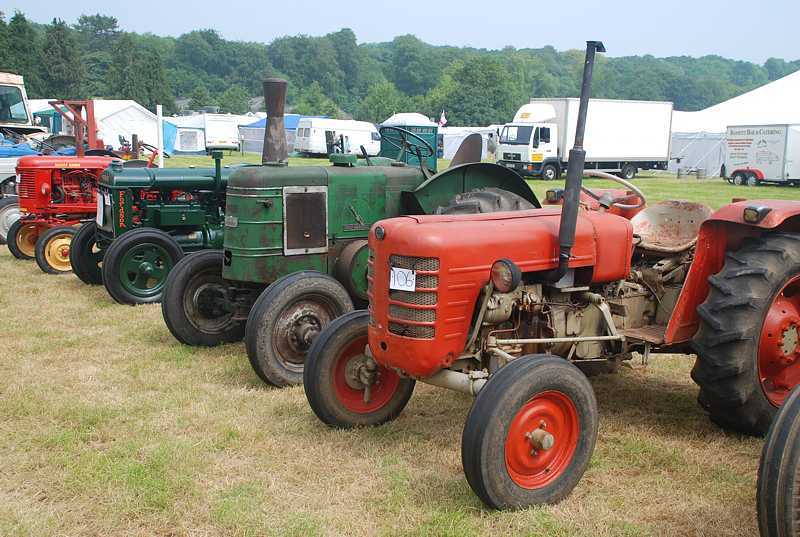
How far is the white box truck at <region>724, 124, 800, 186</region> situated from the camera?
23859 mm

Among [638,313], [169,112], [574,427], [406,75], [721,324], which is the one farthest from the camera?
[406,75]

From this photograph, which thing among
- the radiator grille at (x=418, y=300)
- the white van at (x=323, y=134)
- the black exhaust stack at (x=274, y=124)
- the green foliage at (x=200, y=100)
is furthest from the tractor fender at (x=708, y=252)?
the green foliage at (x=200, y=100)

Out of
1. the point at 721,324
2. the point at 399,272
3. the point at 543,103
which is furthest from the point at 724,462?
the point at 543,103

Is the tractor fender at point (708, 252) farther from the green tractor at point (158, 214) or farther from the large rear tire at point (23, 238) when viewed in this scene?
the large rear tire at point (23, 238)

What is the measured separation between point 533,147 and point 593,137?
94.1 inches

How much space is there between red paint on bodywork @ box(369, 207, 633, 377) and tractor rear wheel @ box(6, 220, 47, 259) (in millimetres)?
7830

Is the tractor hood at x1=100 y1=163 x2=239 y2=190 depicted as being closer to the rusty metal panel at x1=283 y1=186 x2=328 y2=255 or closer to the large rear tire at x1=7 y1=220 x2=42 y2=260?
the rusty metal panel at x1=283 y1=186 x2=328 y2=255

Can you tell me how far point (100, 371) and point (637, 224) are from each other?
374cm

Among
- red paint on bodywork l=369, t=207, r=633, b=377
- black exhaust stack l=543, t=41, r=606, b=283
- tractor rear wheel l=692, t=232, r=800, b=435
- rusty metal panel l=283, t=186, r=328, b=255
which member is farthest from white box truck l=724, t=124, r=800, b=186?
black exhaust stack l=543, t=41, r=606, b=283

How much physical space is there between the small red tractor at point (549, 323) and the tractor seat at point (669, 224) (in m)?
0.03

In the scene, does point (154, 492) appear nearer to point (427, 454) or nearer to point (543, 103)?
point (427, 454)

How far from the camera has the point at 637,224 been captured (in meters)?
4.75

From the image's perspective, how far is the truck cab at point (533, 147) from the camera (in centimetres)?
2552

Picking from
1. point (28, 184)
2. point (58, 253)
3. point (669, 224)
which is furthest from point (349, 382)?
point (28, 184)
